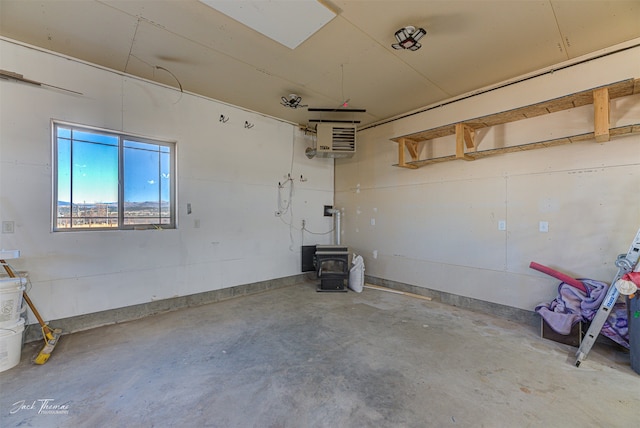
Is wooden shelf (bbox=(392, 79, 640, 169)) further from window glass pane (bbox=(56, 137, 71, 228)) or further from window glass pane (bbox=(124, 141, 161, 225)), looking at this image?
window glass pane (bbox=(56, 137, 71, 228))

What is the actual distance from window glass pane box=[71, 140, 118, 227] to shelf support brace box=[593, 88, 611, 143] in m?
5.44

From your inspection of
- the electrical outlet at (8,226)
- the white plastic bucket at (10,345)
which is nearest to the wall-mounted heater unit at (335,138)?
the electrical outlet at (8,226)

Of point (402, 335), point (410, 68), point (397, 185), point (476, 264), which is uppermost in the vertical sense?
point (410, 68)

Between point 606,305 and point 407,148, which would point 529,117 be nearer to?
point 407,148

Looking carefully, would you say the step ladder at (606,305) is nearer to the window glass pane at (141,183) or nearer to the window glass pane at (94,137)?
the window glass pane at (141,183)

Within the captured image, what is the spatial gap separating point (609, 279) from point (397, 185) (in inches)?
113

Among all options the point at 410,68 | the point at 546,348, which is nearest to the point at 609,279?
the point at 546,348

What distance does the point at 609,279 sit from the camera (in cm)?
277

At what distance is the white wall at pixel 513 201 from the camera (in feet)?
9.07

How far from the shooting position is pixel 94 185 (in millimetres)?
3240

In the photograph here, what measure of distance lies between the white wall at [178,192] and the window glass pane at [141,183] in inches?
8.8

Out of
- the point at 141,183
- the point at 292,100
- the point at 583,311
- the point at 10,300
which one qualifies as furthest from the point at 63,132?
the point at 583,311

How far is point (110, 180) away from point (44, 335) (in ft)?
5.96

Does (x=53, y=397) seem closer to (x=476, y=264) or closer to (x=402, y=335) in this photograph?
(x=402, y=335)
